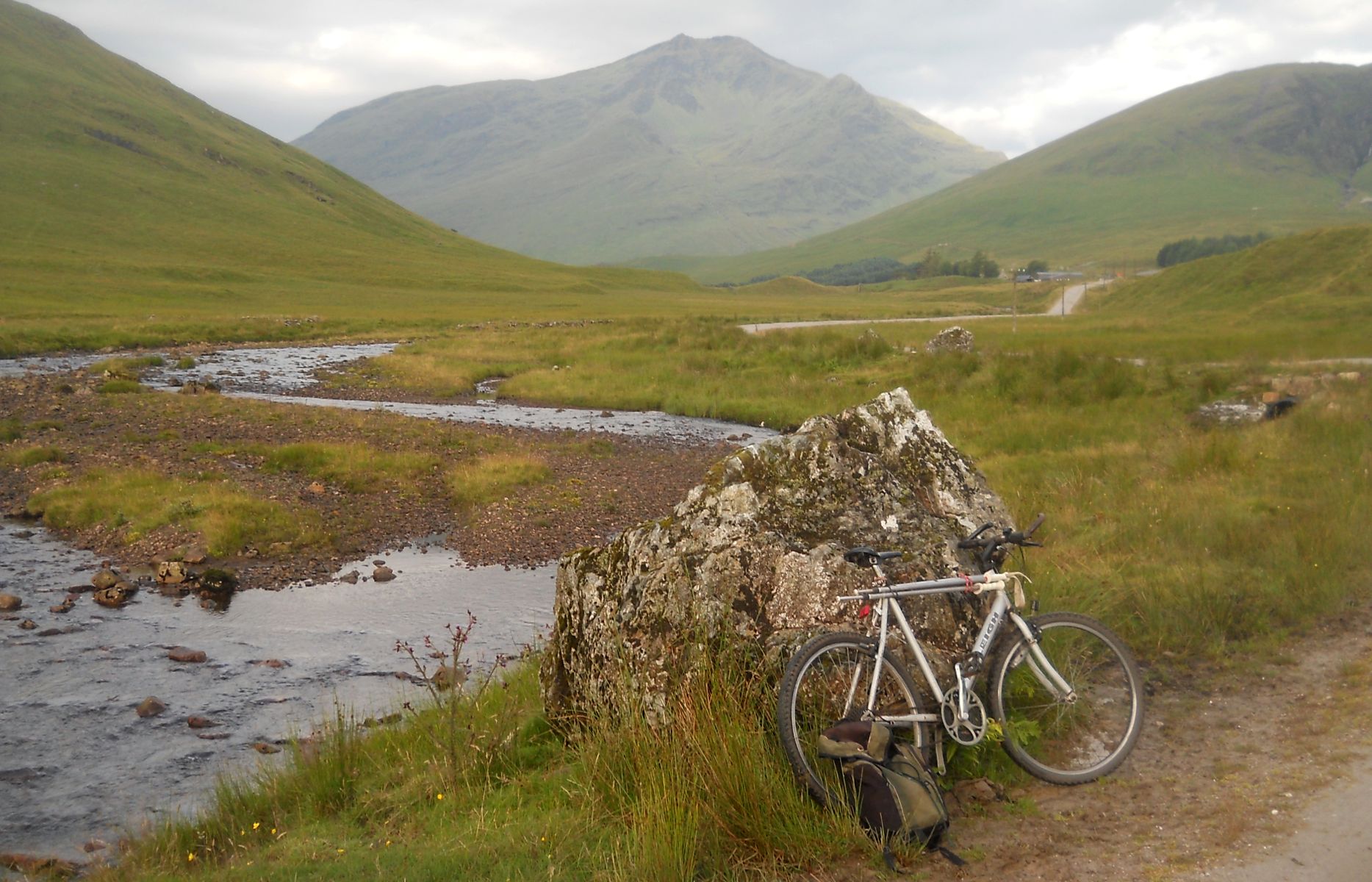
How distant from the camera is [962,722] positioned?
22.1 feet

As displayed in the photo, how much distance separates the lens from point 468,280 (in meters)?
141

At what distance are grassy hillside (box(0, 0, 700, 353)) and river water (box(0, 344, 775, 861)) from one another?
151 ft

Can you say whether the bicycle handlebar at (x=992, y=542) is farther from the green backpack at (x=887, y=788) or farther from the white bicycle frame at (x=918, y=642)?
the green backpack at (x=887, y=788)

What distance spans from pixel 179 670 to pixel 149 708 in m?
1.52

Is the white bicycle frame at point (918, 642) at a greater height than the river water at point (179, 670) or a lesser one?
Result: greater

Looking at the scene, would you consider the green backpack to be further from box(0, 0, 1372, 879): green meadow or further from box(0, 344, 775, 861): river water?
box(0, 344, 775, 861): river water

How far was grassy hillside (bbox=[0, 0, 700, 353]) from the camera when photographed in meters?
82.8

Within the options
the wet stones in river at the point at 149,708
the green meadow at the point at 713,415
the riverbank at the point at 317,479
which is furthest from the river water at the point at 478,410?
the wet stones in river at the point at 149,708

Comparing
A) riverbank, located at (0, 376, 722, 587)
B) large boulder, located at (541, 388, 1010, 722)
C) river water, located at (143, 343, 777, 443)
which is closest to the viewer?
large boulder, located at (541, 388, 1010, 722)

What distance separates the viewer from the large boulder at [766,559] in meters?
7.33

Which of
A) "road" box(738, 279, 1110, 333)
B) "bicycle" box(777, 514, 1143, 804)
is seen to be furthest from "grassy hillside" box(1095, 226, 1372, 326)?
"bicycle" box(777, 514, 1143, 804)

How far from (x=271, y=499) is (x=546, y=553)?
22.5 ft

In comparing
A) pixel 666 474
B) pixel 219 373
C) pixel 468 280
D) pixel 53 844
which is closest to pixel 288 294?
pixel 468 280

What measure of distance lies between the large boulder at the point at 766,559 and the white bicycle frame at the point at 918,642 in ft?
1.35
